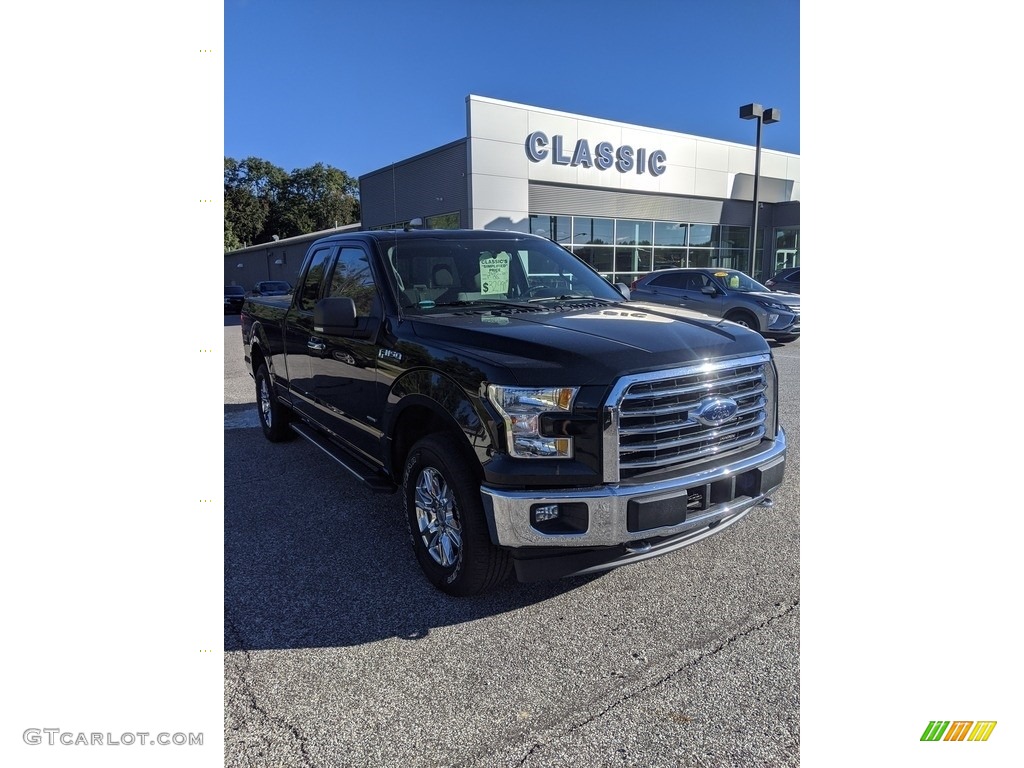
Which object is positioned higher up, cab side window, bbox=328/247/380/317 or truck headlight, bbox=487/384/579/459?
cab side window, bbox=328/247/380/317

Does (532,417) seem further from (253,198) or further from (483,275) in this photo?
(253,198)

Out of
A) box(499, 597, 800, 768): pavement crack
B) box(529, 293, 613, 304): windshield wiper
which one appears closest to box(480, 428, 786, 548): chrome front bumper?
box(499, 597, 800, 768): pavement crack

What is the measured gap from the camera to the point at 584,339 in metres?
Answer: 2.87

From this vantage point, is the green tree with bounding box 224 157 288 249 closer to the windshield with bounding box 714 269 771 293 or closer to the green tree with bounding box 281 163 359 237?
the green tree with bounding box 281 163 359 237

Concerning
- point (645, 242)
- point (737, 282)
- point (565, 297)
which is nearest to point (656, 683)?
point (565, 297)

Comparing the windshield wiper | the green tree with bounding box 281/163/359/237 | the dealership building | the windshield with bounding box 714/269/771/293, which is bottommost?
the windshield wiper

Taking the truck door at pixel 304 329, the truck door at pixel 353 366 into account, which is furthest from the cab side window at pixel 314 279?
the truck door at pixel 353 366

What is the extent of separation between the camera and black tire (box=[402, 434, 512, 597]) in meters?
2.82

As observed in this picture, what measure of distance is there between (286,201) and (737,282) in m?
48.4

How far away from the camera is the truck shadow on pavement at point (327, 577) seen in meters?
2.85

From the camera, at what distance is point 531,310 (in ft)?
11.9
